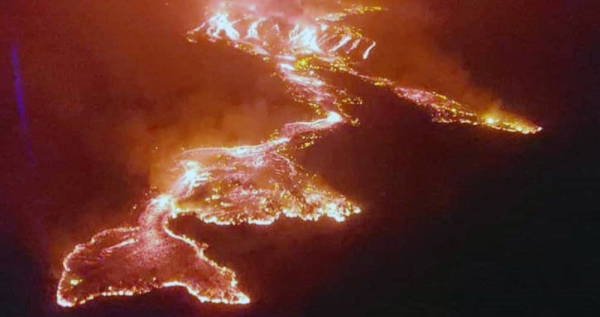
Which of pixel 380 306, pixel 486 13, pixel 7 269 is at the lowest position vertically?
pixel 7 269

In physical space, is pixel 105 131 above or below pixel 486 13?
below

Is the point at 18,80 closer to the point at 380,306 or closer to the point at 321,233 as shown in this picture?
the point at 321,233

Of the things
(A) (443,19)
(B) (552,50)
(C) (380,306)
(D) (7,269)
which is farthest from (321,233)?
(A) (443,19)

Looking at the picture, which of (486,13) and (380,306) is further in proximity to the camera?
(486,13)

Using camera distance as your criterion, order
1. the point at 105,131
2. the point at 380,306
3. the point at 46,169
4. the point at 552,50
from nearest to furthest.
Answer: the point at 380,306, the point at 46,169, the point at 105,131, the point at 552,50
